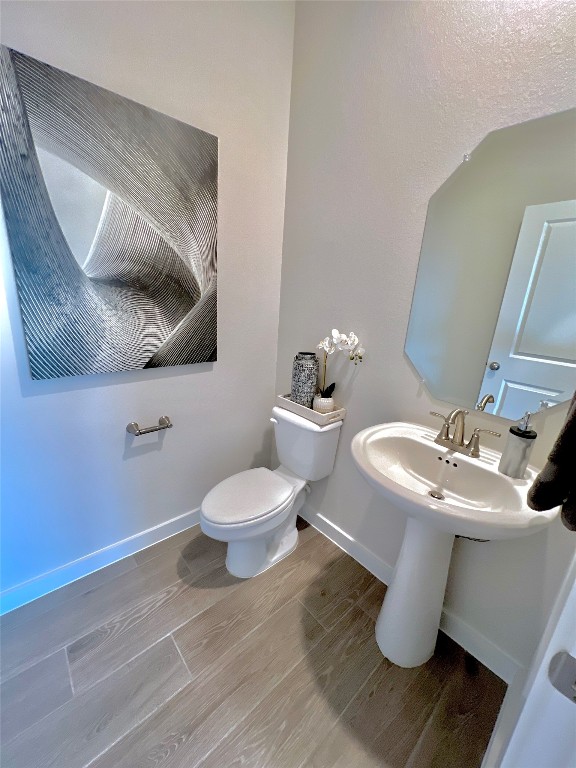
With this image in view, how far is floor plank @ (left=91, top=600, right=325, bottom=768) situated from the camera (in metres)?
0.90

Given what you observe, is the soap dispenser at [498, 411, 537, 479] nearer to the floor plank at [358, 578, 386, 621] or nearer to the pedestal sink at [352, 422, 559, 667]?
the pedestal sink at [352, 422, 559, 667]

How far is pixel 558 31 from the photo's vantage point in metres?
0.82

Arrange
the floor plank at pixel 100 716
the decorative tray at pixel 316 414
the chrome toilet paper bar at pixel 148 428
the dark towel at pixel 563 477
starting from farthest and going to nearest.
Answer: the decorative tray at pixel 316 414 → the chrome toilet paper bar at pixel 148 428 → the floor plank at pixel 100 716 → the dark towel at pixel 563 477

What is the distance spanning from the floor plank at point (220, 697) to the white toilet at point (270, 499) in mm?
283

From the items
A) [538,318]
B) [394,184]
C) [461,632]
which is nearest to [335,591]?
[461,632]

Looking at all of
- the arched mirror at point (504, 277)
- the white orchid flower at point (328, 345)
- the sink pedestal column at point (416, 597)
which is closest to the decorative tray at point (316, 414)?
the white orchid flower at point (328, 345)

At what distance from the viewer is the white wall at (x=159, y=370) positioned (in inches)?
41.6

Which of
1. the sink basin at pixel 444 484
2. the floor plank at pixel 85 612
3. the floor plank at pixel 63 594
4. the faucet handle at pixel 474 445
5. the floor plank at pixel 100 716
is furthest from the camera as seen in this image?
the floor plank at pixel 63 594

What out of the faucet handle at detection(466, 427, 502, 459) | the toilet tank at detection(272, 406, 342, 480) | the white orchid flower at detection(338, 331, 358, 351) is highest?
the white orchid flower at detection(338, 331, 358, 351)

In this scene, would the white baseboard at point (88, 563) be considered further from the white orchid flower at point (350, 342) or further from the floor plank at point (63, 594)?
the white orchid flower at point (350, 342)

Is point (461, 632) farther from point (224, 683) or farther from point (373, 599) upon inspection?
point (224, 683)

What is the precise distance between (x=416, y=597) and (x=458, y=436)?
59cm

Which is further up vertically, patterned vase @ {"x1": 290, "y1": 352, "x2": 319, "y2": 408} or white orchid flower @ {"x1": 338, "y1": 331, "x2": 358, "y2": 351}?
white orchid flower @ {"x1": 338, "y1": 331, "x2": 358, "y2": 351}

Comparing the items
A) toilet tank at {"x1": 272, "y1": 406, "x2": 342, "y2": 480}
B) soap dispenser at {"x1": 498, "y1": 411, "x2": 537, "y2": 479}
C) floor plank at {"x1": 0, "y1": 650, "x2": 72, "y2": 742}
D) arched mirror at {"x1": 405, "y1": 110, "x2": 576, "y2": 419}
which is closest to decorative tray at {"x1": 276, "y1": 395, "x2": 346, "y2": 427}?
toilet tank at {"x1": 272, "y1": 406, "x2": 342, "y2": 480}
